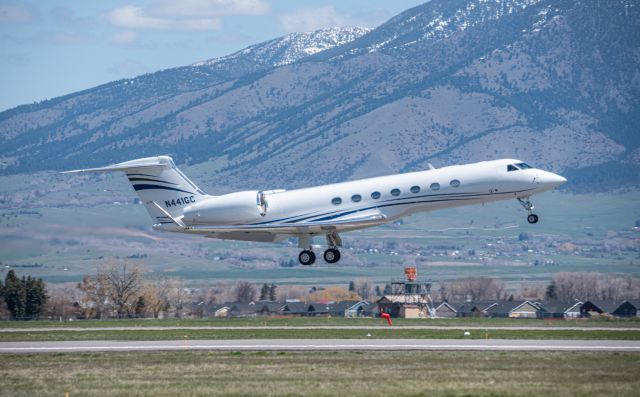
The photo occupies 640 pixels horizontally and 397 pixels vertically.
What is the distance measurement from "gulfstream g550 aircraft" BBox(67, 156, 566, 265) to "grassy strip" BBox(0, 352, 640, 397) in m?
10.8

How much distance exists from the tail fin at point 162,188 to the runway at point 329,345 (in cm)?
725

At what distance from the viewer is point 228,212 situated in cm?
5178

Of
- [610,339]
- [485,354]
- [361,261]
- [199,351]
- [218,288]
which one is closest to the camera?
[485,354]

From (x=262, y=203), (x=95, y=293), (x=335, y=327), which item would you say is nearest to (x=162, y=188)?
(x=262, y=203)

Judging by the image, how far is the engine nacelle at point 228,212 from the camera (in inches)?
2040

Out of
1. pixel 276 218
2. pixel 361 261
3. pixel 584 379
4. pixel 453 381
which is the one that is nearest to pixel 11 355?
pixel 276 218

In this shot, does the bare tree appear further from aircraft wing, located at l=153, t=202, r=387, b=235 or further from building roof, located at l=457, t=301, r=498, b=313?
aircraft wing, located at l=153, t=202, r=387, b=235

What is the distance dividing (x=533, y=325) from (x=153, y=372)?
27.6 metres

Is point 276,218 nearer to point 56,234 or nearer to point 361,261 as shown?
point 56,234

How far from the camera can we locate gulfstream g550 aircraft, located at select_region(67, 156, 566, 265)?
164 ft

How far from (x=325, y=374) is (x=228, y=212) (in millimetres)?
17620

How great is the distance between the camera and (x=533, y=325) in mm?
59469

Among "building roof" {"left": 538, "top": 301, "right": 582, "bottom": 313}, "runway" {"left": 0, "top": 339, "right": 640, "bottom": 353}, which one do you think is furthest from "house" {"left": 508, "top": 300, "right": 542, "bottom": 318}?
"runway" {"left": 0, "top": 339, "right": 640, "bottom": 353}

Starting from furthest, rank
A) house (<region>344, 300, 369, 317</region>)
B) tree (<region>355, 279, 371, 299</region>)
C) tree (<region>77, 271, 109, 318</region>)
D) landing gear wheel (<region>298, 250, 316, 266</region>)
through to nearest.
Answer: tree (<region>355, 279, 371, 299</region>) → house (<region>344, 300, 369, 317</region>) → tree (<region>77, 271, 109, 318</region>) → landing gear wheel (<region>298, 250, 316, 266</region>)
